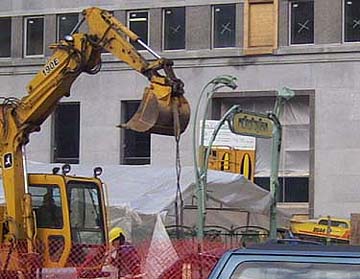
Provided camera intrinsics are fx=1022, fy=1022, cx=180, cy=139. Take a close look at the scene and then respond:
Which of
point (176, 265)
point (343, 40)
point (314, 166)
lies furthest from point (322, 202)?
point (176, 265)

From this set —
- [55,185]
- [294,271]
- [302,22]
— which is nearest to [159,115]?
[55,185]

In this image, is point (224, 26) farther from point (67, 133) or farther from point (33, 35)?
point (33, 35)

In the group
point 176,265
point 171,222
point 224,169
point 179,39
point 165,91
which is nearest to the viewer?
point 176,265

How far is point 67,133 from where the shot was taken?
129 ft

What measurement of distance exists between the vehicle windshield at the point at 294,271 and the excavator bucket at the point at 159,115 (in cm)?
820

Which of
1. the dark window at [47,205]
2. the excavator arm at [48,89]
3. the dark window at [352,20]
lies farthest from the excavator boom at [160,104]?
the dark window at [352,20]

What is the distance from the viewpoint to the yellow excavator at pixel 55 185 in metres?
15.9

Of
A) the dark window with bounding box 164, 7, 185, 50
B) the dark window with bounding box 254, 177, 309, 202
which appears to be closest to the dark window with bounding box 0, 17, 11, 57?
the dark window with bounding box 164, 7, 185, 50

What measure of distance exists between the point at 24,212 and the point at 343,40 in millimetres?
21773

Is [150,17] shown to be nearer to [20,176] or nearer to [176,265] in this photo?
[20,176]

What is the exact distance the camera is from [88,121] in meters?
38.5

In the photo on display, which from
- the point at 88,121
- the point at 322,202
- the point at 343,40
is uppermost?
the point at 343,40

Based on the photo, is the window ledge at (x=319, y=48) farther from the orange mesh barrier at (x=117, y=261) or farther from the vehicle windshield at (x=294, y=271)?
the vehicle windshield at (x=294, y=271)

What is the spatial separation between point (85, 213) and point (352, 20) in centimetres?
2088
